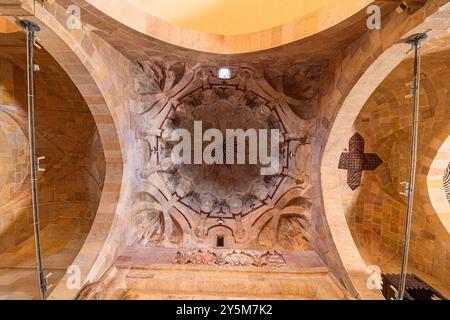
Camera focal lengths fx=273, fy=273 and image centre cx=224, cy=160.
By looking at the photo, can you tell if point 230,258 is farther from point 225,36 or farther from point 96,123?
point 225,36

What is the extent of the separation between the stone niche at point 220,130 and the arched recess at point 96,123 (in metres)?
0.57

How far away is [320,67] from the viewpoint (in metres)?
5.33

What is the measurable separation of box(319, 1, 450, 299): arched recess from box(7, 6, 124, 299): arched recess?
3984mm

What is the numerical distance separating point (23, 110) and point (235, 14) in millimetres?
5275

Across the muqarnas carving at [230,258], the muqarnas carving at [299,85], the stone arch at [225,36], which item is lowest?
the muqarnas carving at [230,258]

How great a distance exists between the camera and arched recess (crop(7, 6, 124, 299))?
3.58 m

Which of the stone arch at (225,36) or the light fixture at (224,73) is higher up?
the stone arch at (225,36)

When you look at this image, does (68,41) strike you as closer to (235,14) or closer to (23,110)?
(235,14)

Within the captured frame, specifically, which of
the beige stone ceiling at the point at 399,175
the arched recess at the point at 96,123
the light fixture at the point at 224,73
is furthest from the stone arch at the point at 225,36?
the beige stone ceiling at the point at 399,175

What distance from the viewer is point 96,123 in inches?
191

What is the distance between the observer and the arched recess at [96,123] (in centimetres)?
358

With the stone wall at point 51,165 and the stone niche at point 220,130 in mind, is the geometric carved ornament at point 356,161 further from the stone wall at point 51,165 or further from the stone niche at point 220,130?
the stone wall at point 51,165

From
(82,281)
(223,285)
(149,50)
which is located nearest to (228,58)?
(149,50)

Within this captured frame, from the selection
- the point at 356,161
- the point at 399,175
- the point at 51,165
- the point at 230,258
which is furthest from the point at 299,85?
the point at 51,165
